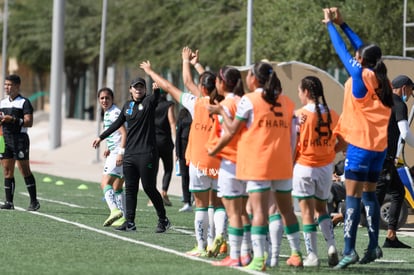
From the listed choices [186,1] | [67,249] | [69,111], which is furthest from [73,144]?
[67,249]

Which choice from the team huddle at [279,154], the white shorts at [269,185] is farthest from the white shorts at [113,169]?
the white shorts at [269,185]

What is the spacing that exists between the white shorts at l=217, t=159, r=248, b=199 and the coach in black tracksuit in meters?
3.72

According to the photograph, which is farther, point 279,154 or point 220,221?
point 220,221

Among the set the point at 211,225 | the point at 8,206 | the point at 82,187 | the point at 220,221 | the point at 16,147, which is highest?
the point at 16,147

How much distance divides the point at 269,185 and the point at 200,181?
1669 mm

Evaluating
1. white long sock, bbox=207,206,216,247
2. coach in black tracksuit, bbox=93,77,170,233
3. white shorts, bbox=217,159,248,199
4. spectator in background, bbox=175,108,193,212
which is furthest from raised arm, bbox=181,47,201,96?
spectator in background, bbox=175,108,193,212

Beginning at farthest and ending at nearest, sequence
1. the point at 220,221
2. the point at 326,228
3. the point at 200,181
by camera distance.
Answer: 1. the point at 200,181
2. the point at 220,221
3. the point at 326,228

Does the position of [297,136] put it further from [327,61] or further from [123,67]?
[123,67]

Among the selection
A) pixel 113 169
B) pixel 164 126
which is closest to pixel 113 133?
Result: pixel 113 169

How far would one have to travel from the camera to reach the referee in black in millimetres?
19125

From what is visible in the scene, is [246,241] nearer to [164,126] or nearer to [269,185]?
[269,185]

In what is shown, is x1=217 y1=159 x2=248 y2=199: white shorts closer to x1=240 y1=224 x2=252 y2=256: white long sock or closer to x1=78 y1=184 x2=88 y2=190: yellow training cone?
x1=240 y1=224 x2=252 y2=256: white long sock

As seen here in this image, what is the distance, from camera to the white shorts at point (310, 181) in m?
12.7

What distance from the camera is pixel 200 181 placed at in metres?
13.6
